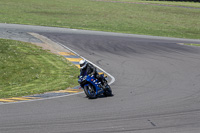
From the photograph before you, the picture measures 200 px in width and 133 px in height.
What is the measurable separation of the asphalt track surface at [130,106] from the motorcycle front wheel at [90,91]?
223 mm

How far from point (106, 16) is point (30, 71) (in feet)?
Result: 112

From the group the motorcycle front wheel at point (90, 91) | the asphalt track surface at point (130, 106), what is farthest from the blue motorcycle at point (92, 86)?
the asphalt track surface at point (130, 106)

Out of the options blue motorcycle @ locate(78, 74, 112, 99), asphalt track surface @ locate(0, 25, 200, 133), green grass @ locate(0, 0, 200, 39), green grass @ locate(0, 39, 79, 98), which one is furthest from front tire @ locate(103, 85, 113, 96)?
green grass @ locate(0, 0, 200, 39)

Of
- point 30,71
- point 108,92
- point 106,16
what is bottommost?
point 106,16

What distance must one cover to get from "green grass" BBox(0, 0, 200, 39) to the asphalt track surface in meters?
19.3

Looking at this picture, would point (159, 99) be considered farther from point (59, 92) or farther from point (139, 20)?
point (139, 20)

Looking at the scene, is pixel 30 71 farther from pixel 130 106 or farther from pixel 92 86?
pixel 130 106

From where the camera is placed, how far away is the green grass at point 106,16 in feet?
145

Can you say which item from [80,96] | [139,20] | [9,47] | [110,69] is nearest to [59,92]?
[80,96]

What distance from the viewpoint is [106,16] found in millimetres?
53656

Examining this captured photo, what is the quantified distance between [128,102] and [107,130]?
3787 millimetres

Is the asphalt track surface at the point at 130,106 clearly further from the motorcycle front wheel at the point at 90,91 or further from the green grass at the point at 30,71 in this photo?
the green grass at the point at 30,71

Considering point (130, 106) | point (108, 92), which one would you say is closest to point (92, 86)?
point (108, 92)

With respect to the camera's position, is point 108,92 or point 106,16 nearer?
point 108,92
